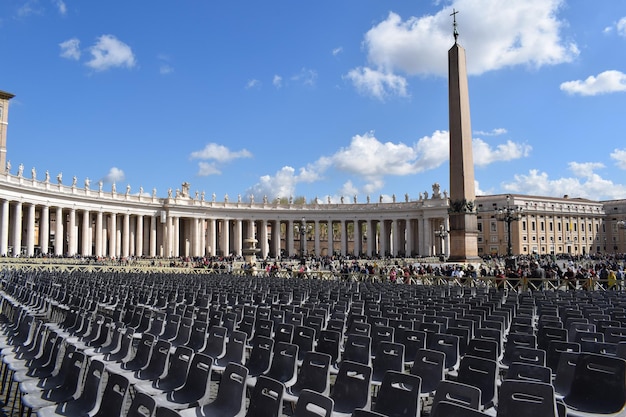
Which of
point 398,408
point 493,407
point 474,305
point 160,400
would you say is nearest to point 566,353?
point 493,407

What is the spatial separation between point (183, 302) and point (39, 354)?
25.5 feet

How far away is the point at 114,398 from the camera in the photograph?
504 centimetres

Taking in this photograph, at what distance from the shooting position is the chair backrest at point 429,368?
621 cm

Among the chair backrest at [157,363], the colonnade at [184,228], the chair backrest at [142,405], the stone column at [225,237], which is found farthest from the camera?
the stone column at [225,237]

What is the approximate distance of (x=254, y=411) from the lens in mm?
4875

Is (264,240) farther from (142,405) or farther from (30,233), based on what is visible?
(142,405)

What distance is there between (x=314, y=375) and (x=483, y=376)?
2105 mm

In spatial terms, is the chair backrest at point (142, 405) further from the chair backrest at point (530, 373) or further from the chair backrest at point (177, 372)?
the chair backrest at point (530, 373)

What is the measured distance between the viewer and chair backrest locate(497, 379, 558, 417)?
4.27 metres

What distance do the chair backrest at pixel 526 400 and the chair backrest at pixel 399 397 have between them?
0.77m

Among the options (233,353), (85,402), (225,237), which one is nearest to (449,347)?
(233,353)

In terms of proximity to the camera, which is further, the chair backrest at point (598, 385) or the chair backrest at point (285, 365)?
the chair backrest at point (285, 365)

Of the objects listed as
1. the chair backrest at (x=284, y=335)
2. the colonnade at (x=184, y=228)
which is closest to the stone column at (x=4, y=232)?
the colonnade at (x=184, y=228)

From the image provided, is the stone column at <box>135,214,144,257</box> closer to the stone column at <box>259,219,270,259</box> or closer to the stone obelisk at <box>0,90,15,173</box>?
the stone obelisk at <box>0,90,15,173</box>
